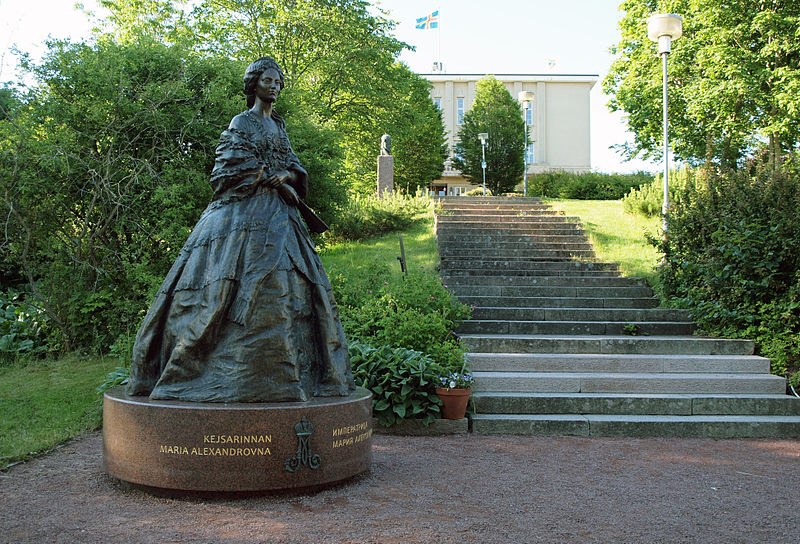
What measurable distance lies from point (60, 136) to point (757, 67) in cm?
2042

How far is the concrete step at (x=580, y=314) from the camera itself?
1017 centimetres

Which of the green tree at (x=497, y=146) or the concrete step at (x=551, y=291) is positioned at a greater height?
the green tree at (x=497, y=146)

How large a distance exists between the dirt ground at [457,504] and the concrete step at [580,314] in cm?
415

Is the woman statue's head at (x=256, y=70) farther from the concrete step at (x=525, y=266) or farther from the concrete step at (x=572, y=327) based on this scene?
the concrete step at (x=525, y=266)

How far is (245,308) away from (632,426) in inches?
181

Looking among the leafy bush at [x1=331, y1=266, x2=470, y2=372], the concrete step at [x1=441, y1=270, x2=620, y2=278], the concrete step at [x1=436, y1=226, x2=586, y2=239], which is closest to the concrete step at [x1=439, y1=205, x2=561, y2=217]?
the concrete step at [x1=436, y1=226, x2=586, y2=239]

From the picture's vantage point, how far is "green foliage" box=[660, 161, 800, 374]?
8.73 metres

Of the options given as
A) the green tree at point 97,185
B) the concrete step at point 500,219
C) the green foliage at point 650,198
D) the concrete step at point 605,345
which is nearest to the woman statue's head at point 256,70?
the concrete step at point 605,345

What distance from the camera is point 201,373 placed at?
4.47 metres

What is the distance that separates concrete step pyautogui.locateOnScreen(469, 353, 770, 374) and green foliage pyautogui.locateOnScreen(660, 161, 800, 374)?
0.50m

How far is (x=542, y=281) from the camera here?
1217 centimetres

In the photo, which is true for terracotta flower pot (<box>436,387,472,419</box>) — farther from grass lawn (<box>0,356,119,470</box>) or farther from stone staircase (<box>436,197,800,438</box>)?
grass lawn (<box>0,356,119,470</box>)

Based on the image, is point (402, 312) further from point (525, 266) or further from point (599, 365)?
point (525, 266)

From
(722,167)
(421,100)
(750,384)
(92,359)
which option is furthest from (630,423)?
(421,100)
